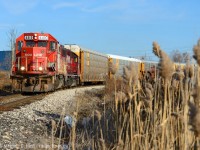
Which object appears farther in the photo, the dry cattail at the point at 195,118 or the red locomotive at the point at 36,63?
the red locomotive at the point at 36,63

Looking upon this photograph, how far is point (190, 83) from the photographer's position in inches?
143

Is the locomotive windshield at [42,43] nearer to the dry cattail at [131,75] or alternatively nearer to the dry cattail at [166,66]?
the dry cattail at [131,75]

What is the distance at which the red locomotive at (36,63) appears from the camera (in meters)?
19.6

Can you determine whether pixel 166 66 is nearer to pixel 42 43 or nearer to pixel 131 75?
pixel 131 75

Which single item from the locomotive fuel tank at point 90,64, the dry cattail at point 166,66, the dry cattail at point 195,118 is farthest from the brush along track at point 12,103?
the locomotive fuel tank at point 90,64

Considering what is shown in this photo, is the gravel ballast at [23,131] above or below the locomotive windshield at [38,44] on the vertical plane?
below

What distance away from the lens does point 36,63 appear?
2038cm

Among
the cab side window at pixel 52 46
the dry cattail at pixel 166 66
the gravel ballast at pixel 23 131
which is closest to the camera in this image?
the dry cattail at pixel 166 66

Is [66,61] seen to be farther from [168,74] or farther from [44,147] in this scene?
[168,74]

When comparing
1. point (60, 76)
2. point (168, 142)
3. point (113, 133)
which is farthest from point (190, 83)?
point (60, 76)

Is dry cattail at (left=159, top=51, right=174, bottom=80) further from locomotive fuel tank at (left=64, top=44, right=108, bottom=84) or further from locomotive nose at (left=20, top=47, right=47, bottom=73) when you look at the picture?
locomotive fuel tank at (left=64, top=44, right=108, bottom=84)

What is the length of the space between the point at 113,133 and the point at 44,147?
1107mm

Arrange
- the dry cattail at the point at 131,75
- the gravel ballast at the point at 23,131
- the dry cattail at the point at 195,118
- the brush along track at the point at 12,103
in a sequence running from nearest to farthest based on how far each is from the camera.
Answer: the dry cattail at the point at 195,118 → the dry cattail at the point at 131,75 → the gravel ballast at the point at 23,131 → the brush along track at the point at 12,103

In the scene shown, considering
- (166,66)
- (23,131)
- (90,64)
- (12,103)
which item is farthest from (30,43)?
(166,66)
